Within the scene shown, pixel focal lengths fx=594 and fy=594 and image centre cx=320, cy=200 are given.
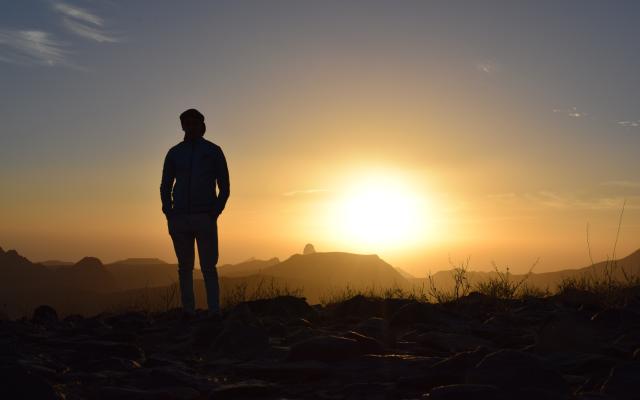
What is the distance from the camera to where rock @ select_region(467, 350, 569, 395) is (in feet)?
9.36

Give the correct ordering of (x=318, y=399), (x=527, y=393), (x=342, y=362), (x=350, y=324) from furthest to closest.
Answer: (x=350, y=324) → (x=342, y=362) → (x=318, y=399) → (x=527, y=393)

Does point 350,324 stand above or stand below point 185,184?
below

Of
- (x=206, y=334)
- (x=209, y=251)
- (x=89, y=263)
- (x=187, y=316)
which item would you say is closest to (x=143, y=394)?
(x=206, y=334)

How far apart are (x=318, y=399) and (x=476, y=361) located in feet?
3.13

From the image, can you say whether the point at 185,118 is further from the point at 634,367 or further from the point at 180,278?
the point at 634,367

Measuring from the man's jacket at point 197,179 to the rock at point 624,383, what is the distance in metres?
5.36

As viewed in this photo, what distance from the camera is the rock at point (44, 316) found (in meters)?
7.71

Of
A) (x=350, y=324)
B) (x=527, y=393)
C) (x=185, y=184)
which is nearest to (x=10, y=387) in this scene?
(x=527, y=393)

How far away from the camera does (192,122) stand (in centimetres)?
766

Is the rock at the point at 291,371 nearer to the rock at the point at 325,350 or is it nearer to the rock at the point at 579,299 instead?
the rock at the point at 325,350

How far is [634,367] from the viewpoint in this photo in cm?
305

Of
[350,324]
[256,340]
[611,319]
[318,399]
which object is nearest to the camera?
[318,399]

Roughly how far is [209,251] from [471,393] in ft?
17.5

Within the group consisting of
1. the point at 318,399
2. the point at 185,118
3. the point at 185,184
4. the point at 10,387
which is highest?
the point at 185,118
